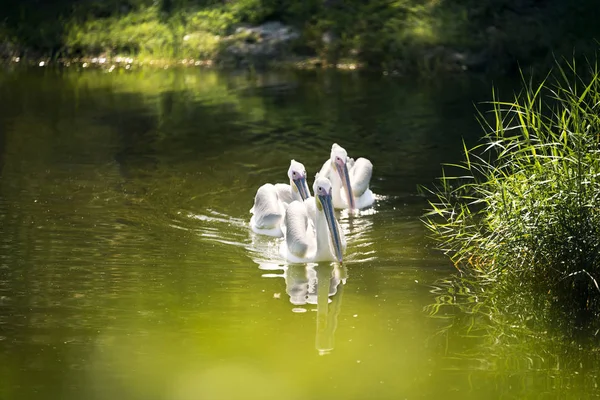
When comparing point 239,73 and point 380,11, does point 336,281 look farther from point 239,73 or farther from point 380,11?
point 380,11

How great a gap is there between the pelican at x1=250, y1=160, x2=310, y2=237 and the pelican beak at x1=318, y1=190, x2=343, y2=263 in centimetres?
96

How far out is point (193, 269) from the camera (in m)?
7.86

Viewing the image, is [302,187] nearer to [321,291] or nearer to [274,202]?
[274,202]

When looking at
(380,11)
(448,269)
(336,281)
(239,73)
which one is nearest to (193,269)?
(336,281)

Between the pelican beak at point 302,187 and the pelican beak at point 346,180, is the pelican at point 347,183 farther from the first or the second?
the pelican beak at point 302,187

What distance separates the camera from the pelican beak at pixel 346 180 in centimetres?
975

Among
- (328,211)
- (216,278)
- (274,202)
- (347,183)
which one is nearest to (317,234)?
(328,211)

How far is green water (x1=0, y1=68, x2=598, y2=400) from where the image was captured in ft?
19.0

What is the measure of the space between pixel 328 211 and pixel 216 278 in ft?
3.40

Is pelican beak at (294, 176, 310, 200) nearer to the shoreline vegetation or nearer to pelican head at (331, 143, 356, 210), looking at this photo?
pelican head at (331, 143, 356, 210)

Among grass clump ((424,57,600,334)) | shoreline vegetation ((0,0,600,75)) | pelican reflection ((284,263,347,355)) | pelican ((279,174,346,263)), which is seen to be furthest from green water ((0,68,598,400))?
shoreline vegetation ((0,0,600,75))

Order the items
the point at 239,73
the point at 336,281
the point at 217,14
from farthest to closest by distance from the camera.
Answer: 1. the point at 217,14
2. the point at 239,73
3. the point at 336,281

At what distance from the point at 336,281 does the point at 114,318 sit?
1.77 metres

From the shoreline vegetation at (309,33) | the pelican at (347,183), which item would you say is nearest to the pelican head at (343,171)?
the pelican at (347,183)
